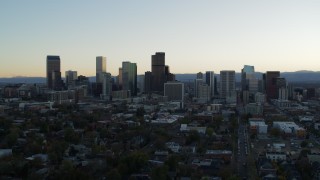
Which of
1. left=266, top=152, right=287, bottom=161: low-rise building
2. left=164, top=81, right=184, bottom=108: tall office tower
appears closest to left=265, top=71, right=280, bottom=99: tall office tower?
left=164, top=81, right=184, bottom=108: tall office tower

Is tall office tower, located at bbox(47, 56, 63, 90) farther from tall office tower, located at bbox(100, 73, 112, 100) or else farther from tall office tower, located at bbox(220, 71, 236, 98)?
tall office tower, located at bbox(220, 71, 236, 98)

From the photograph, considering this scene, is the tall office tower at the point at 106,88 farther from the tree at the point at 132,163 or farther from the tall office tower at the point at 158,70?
the tree at the point at 132,163

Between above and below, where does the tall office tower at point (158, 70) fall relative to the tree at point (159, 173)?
above

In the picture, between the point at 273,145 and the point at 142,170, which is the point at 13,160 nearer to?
the point at 142,170

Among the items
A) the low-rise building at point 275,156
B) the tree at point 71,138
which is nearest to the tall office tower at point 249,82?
the tree at point 71,138

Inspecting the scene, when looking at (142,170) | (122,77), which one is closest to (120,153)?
(142,170)

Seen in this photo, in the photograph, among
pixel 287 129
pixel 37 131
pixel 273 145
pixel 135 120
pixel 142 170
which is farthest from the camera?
pixel 135 120
